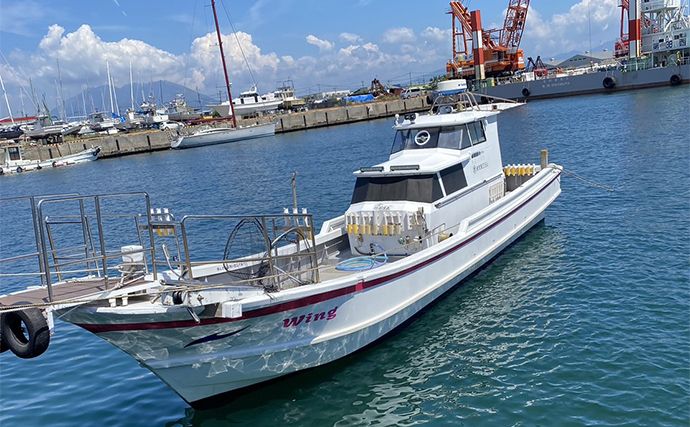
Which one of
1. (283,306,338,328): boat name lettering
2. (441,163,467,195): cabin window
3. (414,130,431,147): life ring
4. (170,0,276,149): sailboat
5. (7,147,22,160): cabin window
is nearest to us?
(283,306,338,328): boat name lettering

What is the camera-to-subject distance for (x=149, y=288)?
26.0 ft

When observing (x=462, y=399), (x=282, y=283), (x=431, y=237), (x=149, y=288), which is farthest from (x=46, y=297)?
(x=431, y=237)

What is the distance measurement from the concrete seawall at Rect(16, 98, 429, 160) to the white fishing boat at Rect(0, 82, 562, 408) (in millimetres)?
58946

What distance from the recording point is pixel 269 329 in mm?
8234

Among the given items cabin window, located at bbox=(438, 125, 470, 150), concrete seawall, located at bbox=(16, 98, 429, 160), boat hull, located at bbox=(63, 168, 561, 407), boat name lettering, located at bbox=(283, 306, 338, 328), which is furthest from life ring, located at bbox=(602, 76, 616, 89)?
boat name lettering, located at bbox=(283, 306, 338, 328)

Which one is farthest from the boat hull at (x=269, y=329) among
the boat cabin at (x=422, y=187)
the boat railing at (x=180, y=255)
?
the boat cabin at (x=422, y=187)

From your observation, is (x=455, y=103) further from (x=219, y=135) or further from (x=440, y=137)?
(x=219, y=135)

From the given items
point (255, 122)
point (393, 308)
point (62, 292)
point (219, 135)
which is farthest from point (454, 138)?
point (255, 122)

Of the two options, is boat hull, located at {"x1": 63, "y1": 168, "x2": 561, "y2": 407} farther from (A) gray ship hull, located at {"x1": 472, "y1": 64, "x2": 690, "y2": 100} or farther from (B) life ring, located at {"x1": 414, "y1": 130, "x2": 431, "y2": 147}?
(A) gray ship hull, located at {"x1": 472, "y1": 64, "x2": 690, "y2": 100}

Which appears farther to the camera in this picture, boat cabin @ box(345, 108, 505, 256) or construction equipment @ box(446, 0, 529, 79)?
construction equipment @ box(446, 0, 529, 79)

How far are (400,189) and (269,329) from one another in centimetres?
514

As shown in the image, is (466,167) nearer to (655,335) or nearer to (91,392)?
(655,335)

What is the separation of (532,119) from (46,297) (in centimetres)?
4828

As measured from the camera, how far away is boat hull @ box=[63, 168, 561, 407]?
7.64 metres
